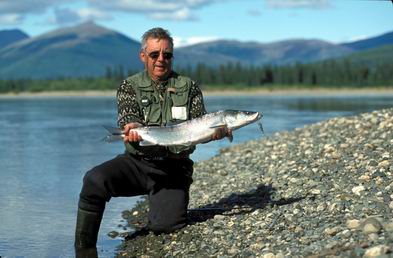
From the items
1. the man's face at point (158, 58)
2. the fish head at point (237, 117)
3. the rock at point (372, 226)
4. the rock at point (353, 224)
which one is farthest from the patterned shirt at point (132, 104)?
the rock at point (372, 226)

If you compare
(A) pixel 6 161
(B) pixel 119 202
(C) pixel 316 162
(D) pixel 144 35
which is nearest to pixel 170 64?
(D) pixel 144 35

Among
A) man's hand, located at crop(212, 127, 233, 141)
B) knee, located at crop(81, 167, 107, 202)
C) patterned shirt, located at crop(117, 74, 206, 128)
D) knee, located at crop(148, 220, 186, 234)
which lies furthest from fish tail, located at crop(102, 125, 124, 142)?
knee, located at crop(148, 220, 186, 234)

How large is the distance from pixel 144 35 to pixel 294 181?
3.22 m

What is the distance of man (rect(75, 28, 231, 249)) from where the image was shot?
7.21 metres

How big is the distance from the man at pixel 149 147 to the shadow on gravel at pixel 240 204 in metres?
0.76

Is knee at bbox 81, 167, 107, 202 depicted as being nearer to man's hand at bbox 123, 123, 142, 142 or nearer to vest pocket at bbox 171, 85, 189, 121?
man's hand at bbox 123, 123, 142, 142

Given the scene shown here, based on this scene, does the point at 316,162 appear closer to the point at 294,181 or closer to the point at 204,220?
the point at 294,181

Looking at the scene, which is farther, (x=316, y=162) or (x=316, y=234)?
(x=316, y=162)

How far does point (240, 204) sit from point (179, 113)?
204cm

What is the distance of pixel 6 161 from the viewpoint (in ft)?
61.4

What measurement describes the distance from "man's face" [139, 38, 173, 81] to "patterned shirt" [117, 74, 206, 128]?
141mm

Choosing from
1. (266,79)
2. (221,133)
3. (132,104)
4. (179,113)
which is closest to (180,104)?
(179,113)

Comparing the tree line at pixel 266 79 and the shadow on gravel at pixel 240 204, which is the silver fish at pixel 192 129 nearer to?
the shadow on gravel at pixel 240 204

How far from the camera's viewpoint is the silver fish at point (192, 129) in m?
6.67
